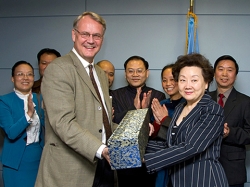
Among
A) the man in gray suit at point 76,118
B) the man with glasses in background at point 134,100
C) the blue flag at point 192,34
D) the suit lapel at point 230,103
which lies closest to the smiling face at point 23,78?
the man with glasses in background at point 134,100

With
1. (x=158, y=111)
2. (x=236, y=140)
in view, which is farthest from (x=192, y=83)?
(x=236, y=140)

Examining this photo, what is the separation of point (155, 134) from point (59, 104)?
965mm

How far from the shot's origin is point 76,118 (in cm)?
181

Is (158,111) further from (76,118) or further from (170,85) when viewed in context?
(76,118)

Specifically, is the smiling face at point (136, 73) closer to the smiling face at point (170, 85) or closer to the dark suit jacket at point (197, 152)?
the smiling face at point (170, 85)

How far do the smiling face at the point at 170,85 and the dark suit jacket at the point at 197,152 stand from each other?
2.94 ft

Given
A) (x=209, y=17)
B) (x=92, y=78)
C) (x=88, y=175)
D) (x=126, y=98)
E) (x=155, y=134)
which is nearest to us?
(x=88, y=175)

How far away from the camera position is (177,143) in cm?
193

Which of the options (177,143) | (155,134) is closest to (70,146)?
(177,143)

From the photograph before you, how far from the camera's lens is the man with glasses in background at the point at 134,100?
2.87 meters

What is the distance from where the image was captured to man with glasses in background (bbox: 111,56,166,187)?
2.87 meters

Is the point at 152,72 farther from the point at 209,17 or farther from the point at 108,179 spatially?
the point at 108,179

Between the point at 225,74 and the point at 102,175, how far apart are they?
1.49 m

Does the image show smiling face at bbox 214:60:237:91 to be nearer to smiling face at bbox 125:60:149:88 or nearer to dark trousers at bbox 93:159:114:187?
smiling face at bbox 125:60:149:88
